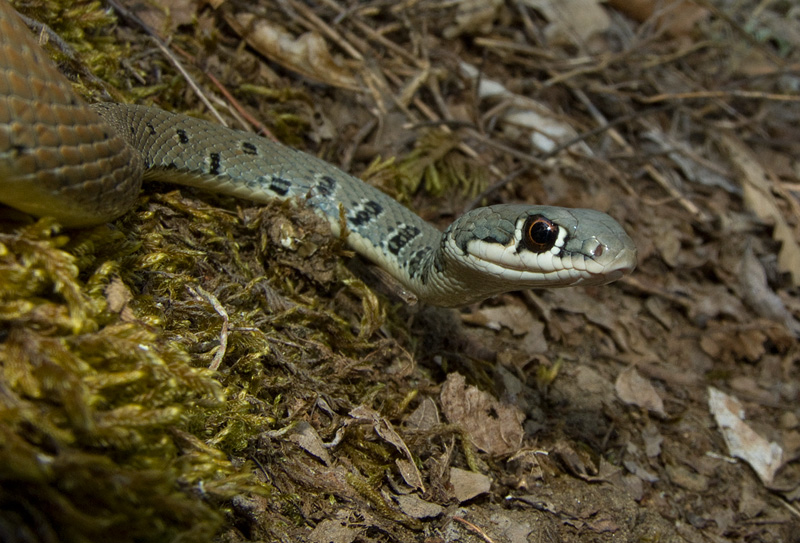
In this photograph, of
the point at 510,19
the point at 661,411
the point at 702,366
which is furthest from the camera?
the point at 510,19

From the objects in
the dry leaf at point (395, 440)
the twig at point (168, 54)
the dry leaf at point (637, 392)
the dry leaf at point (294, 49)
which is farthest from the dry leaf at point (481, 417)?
the dry leaf at point (294, 49)

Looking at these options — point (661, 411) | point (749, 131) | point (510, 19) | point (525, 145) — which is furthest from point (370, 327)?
point (749, 131)

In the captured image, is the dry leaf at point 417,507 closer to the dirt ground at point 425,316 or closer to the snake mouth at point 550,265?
the dirt ground at point 425,316

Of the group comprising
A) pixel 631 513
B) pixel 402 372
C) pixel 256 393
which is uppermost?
pixel 256 393

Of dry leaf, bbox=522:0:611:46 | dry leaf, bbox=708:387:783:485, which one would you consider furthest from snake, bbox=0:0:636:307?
dry leaf, bbox=522:0:611:46

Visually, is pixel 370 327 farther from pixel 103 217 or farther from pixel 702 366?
pixel 702 366

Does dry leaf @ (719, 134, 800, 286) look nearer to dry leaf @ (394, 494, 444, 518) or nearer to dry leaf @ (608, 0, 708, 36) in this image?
dry leaf @ (608, 0, 708, 36)

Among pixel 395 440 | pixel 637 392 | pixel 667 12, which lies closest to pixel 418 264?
pixel 395 440

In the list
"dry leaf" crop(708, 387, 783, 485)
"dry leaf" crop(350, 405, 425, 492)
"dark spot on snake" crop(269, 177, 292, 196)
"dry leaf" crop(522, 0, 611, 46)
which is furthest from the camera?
"dry leaf" crop(522, 0, 611, 46)
